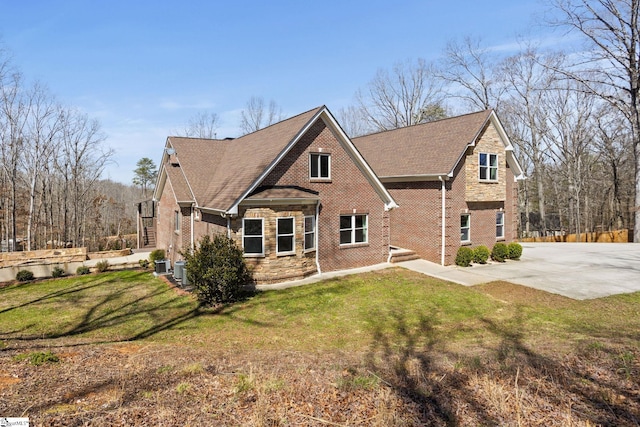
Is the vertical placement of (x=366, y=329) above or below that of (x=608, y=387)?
below

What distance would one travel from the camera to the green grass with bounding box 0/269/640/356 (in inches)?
375

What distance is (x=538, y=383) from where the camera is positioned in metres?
5.59

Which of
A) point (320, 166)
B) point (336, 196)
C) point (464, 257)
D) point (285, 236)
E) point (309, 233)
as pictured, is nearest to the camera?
point (285, 236)

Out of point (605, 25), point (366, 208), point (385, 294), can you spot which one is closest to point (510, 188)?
point (366, 208)

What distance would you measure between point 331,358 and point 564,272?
14.6 m

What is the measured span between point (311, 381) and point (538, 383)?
3509 millimetres

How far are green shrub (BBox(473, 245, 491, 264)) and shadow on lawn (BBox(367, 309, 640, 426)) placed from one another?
11518 mm

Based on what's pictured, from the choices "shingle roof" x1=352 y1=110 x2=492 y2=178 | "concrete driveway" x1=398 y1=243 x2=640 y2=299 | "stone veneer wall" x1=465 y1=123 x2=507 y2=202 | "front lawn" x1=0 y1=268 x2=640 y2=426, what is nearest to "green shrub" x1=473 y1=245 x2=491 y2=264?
"concrete driveway" x1=398 y1=243 x2=640 y2=299

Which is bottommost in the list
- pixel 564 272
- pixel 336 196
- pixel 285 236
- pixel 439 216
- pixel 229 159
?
pixel 564 272

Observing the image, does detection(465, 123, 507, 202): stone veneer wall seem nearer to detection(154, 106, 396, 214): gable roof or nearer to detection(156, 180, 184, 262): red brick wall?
detection(154, 106, 396, 214): gable roof

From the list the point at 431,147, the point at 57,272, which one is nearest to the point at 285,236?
the point at 431,147

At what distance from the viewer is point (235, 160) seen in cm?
1948

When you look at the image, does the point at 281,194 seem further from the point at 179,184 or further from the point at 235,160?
the point at 179,184

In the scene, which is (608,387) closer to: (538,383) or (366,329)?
(538,383)
